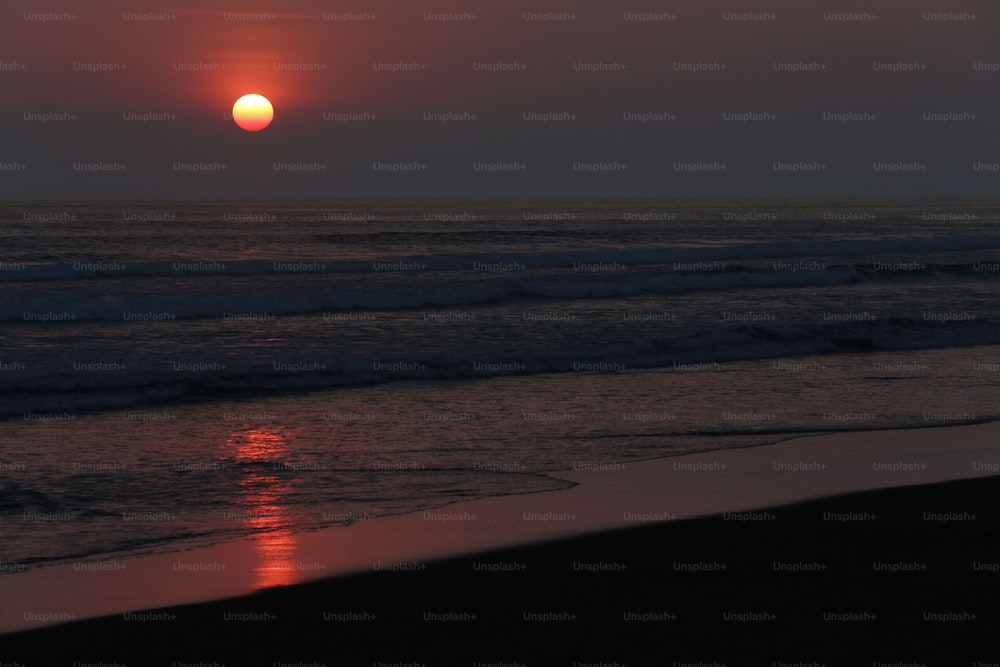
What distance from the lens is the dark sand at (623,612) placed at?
5383 millimetres

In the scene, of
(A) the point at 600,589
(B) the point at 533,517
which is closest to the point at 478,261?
(B) the point at 533,517

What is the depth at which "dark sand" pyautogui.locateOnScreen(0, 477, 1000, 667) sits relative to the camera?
5383 millimetres

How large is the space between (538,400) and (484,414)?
1.31 meters

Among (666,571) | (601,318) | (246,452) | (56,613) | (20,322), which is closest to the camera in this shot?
(56,613)

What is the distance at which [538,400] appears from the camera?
46.9 feet

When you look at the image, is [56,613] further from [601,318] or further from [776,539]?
[601,318]

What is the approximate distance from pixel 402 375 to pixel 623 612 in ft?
35.7

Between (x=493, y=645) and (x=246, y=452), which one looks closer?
(x=493, y=645)

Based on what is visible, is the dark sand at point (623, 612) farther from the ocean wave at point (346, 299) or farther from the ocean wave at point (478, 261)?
the ocean wave at point (478, 261)

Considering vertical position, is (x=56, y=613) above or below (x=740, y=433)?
above

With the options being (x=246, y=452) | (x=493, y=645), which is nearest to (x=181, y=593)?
(x=493, y=645)

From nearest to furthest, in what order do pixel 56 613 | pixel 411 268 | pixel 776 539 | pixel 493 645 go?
pixel 493 645
pixel 56 613
pixel 776 539
pixel 411 268

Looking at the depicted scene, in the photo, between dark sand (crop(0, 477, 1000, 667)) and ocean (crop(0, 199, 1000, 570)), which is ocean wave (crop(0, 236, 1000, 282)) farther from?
dark sand (crop(0, 477, 1000, 667))

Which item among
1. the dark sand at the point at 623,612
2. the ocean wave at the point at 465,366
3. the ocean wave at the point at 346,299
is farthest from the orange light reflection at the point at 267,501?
the ocean wave at the point at 346,299
